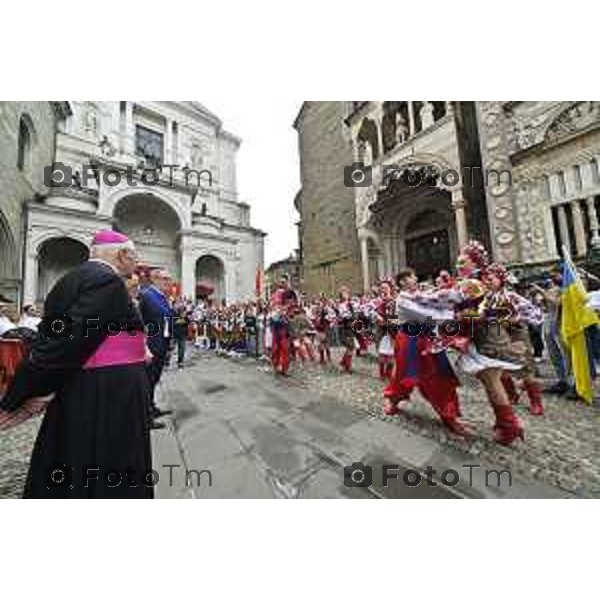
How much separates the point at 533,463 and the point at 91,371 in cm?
315

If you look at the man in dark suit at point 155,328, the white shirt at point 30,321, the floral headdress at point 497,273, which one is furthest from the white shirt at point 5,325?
the floral headdress at point 497,273

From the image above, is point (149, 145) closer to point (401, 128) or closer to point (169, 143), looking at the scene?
point (169, 143)

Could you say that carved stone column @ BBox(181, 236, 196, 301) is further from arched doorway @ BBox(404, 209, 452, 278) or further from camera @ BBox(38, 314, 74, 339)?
camera @ BBox(38, 314, 74, 339)

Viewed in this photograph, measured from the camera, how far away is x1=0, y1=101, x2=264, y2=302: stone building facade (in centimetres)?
1491

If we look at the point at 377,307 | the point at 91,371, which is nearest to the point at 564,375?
the point at 377,307

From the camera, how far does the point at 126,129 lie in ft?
68.3

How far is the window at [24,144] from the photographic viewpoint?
12695 mm

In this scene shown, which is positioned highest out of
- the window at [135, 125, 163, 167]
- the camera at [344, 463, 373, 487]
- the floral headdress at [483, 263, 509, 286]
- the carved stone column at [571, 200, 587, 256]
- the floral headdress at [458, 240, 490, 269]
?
the window at [135, 125, 163, 167]

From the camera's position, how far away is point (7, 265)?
38.4 ft

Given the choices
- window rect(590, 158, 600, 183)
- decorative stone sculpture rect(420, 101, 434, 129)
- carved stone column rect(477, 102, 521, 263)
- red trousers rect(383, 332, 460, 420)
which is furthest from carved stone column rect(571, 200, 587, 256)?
red trousers rect(383, 332, 460, 420)

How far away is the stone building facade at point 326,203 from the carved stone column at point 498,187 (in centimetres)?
577

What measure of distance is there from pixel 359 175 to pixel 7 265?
549 inches

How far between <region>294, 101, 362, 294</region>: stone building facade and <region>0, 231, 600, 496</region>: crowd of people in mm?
8387

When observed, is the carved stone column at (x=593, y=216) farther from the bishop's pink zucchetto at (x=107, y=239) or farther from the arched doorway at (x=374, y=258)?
the bishop's pink zucchetto at (x=107, y=239)
